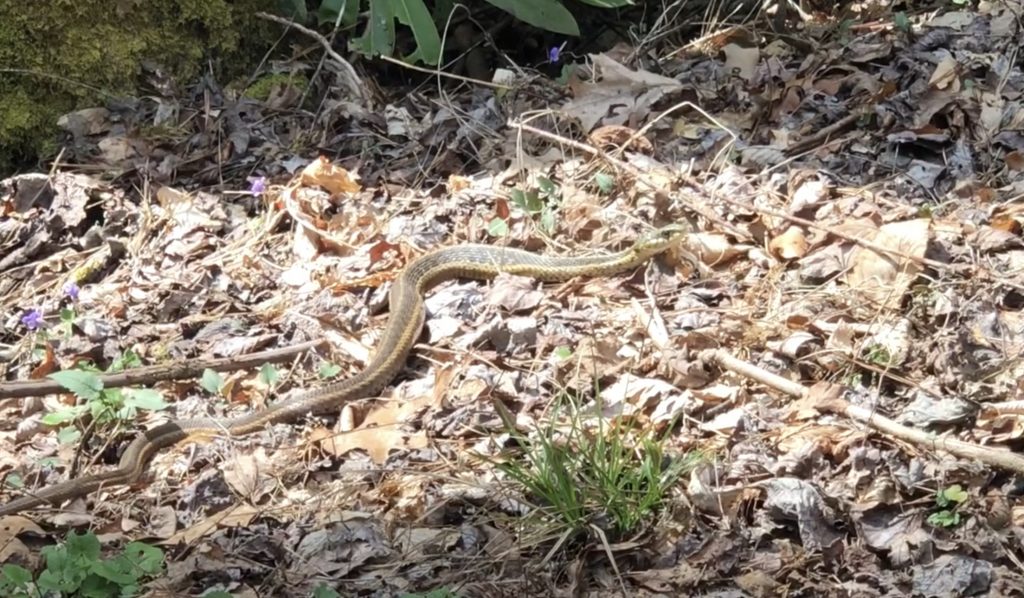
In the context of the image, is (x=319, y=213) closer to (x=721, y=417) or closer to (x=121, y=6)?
(x=121, y=6)

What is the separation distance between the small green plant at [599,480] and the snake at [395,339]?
102 cm

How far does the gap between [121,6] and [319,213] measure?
1.64 meters

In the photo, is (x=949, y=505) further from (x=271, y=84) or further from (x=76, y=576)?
(x=271, y=84)

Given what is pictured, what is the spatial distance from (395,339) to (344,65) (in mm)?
2276

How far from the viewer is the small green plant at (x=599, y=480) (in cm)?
350

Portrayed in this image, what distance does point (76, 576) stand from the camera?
10.9ft

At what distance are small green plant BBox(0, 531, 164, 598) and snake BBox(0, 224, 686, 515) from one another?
2.01 feet

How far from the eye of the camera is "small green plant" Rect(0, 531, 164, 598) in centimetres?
330

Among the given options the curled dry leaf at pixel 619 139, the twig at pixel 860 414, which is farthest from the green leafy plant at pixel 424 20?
the twig at pixel 860 414

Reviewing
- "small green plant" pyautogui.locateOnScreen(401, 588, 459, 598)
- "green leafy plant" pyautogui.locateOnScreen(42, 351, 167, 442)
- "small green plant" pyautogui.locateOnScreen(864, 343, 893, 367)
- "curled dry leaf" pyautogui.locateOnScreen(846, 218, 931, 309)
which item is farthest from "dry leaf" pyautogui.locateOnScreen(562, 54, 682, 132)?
"small green plant" pyautogui.locateOnScreen(401, 588, 459, 598)

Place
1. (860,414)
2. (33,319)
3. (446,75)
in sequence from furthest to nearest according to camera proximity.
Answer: (446,75) < (33,319) < (860,414)

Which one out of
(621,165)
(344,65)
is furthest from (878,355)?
(344,65)

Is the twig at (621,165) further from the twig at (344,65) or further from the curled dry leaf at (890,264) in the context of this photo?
the twig at (344,65)

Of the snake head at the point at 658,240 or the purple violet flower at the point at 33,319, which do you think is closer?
the snake head at the point at 658,240
